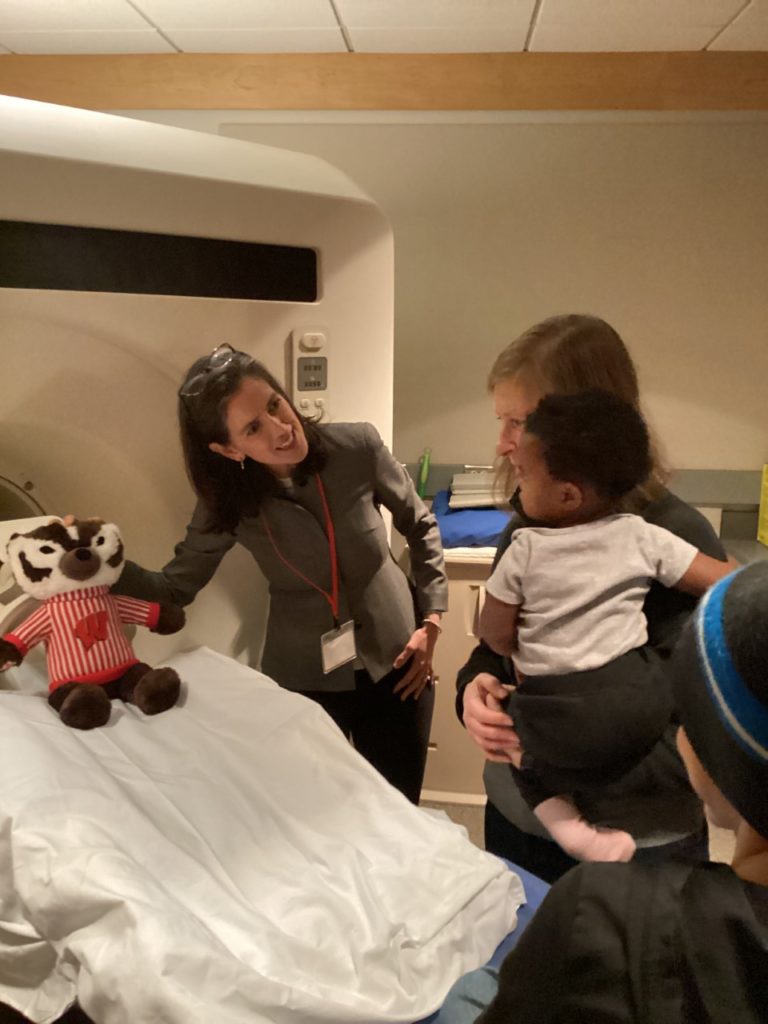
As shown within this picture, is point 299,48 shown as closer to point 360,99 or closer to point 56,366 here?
point 360,99

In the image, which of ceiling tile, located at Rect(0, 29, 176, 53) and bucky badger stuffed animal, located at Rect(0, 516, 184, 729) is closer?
bucky badger stuffed animal, located at Rect(0, 516, 184, 729)

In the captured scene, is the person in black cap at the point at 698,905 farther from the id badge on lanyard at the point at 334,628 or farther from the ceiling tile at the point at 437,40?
the ceiling tile at the point at 437,40

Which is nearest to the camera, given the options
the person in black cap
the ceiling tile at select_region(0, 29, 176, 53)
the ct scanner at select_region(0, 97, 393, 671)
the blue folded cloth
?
the person in black cap

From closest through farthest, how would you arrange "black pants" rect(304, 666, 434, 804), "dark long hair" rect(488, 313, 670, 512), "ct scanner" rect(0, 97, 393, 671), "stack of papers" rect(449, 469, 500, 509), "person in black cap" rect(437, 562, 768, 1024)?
"person in black cap" rect(437, 562, 768, 1024)
"dark long hair" rect(488, 313, 670, 512)
"ct scanner" rect(0, 97, 393, 671)
"black pants" rect(304, 666, 434, 804)
"stack of papers" rect(449, 469, 500, 509)

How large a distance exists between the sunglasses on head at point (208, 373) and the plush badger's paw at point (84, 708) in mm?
446

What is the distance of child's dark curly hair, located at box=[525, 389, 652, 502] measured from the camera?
32.0 inches

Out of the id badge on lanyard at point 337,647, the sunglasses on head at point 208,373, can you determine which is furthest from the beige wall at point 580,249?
the sunglasses on head at point 208,373

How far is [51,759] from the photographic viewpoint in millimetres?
944

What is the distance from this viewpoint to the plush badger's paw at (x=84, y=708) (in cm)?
105

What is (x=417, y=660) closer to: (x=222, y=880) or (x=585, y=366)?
(x=222, y=880)

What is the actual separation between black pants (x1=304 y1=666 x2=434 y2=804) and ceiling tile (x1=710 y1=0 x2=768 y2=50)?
2.07 m

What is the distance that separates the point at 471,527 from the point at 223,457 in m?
1.04

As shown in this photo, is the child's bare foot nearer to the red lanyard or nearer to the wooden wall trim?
the red lanyard

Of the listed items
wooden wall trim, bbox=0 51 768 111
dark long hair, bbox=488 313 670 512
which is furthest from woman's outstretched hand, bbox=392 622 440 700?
wooden wall trim, bbox=0 51 768 111
